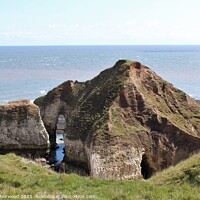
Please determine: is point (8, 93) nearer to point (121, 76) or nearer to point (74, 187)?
point (121, 76)

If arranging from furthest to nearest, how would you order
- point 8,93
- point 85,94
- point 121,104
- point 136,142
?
1. point 8,93
2. point 85,94
3. point 121,104
4. point 136,142

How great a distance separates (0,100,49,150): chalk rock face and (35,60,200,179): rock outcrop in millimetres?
4210

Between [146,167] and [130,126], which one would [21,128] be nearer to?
[130,126]

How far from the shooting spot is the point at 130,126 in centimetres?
3456

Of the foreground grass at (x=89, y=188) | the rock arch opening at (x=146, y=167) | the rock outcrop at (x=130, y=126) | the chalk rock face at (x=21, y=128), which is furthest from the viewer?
the chalk rock face at (x=21, y=128)

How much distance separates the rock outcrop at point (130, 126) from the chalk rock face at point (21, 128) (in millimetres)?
4210

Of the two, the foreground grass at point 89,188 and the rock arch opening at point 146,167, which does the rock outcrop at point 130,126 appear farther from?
the foreground grass at point 89,188

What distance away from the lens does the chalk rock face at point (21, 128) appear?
38594 mm

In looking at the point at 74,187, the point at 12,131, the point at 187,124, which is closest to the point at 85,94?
the point at 12,131

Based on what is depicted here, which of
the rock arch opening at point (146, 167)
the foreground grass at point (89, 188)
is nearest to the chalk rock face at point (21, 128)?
the rock arch opening at point (146, 167)

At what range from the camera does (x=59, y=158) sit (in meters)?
39.7

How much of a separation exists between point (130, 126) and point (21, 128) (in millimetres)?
11627

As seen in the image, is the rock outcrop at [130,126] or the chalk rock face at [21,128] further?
the chalk rock face at [21,128]

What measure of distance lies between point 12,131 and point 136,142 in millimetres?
13430
